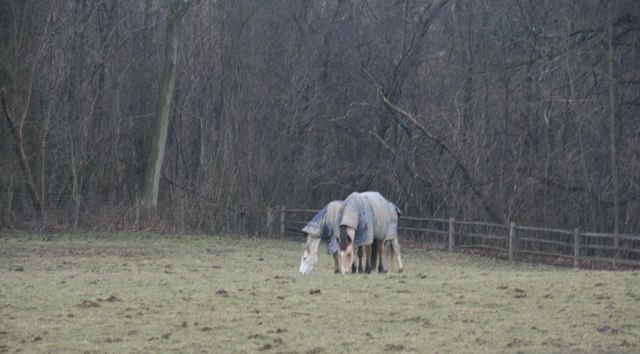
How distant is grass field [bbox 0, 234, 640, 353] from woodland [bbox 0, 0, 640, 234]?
11.7 metres

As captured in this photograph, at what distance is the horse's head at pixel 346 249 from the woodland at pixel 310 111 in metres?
9.94

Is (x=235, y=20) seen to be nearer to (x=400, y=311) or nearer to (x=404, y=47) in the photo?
(x=404, y=47)

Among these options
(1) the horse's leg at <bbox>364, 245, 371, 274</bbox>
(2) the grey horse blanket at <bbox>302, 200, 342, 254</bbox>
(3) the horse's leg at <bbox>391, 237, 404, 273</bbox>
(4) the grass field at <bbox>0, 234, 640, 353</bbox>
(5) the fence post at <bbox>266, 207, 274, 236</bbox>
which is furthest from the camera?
(5) the fence post at <bbox>266, 207, 274, 236</bbox>

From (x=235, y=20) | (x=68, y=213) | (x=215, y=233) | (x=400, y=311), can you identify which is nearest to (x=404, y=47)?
(x=235, y=20)

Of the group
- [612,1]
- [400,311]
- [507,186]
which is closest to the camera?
→ [400,311]

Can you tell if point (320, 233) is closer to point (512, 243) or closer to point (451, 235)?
point (512, 243)

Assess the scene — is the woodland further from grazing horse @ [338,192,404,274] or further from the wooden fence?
grazing horse @ [338,192,404,274]

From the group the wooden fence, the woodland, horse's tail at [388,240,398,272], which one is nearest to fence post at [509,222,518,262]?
the wooden fence

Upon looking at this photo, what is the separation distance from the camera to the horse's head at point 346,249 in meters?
18.6

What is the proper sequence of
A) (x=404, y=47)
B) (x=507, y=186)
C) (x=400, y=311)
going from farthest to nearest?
(x=404, y=47) → (x=507, y=186) → (x=400, y=311)

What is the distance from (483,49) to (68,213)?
14.0 meters

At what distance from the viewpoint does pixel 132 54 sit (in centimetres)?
3788

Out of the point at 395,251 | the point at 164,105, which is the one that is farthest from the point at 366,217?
the point at 164,105

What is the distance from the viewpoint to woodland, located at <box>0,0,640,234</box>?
93.3 feet
